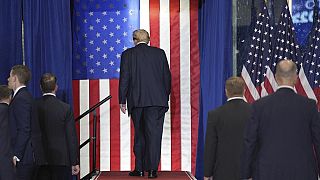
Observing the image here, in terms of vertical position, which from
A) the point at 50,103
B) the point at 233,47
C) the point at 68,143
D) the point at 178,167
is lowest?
the point at 178,167

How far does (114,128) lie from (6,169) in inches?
125

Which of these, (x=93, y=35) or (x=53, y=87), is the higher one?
(x=93, y=35)

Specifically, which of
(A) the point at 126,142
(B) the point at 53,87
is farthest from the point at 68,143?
(A) the point at 126,142

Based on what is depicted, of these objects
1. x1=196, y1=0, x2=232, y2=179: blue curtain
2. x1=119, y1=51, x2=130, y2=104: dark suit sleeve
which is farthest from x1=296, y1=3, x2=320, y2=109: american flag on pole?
x1=119, y1=51, x2=130, y2=104: dark suit sleeve

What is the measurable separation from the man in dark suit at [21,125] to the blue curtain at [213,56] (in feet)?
7.83

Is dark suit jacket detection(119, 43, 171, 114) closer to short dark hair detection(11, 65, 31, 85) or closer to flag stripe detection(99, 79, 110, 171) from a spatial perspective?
short dark hair detection(11, 65, 31, 85)

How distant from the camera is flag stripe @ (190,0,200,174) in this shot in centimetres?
790

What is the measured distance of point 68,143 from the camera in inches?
225

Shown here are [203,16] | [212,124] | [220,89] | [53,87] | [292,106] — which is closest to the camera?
[292,106]

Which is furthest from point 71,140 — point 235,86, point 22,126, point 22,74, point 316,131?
point 316,131

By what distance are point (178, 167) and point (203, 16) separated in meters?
1.94

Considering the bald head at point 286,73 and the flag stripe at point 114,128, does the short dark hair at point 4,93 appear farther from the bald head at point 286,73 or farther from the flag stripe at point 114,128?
the flag stripe at point 114,128

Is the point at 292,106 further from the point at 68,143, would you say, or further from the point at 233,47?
the point at 233,47

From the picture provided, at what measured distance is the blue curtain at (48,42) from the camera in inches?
276
